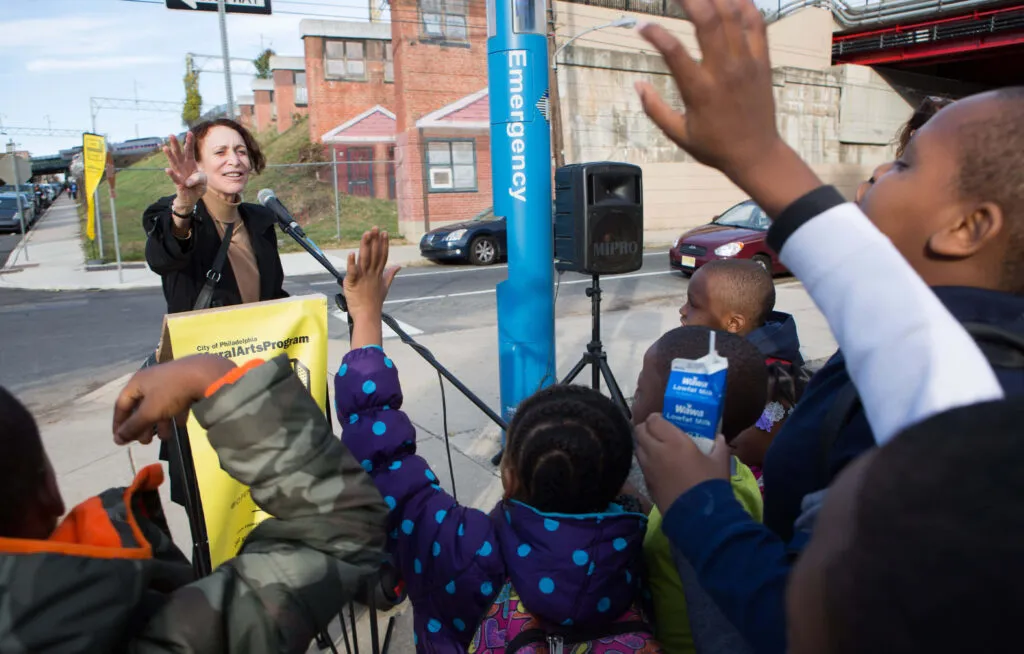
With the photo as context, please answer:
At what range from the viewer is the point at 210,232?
2494 mm

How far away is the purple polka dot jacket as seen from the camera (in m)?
1.33

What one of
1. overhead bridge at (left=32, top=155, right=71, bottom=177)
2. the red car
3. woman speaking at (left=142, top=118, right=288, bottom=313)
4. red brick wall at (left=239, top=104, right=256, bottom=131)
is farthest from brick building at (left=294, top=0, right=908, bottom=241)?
overhead bridge at (left=32, top=155, right=71, bottom=177)

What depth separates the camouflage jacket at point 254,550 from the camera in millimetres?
907

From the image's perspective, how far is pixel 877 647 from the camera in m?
0.47

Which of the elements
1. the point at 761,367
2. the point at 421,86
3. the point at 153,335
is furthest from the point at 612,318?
the point at 421,86

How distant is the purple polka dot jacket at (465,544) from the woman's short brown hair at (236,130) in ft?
5.21

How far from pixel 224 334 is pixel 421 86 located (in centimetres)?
1940

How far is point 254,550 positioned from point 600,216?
9.99ft

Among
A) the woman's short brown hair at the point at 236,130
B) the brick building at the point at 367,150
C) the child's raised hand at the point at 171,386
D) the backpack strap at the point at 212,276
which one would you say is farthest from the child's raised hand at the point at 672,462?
the brick building at the point at 367,150

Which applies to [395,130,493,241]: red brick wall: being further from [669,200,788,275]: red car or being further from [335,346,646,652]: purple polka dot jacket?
[335,346,646,652]: purple polka dot jacket

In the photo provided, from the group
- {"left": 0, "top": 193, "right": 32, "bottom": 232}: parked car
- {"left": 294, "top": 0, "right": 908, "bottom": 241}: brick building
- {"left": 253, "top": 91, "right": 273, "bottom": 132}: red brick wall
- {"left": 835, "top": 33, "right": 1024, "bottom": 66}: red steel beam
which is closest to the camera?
{"left": 294, "top": 0, "right": 908, "bottom": 241}: brick building

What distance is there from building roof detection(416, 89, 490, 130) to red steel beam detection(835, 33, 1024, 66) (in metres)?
14.3

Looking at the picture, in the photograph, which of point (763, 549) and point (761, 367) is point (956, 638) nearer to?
point (763, 549)

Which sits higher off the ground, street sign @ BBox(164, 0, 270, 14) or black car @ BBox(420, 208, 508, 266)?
street sign @ BBox(164, 0, 270, 14)
